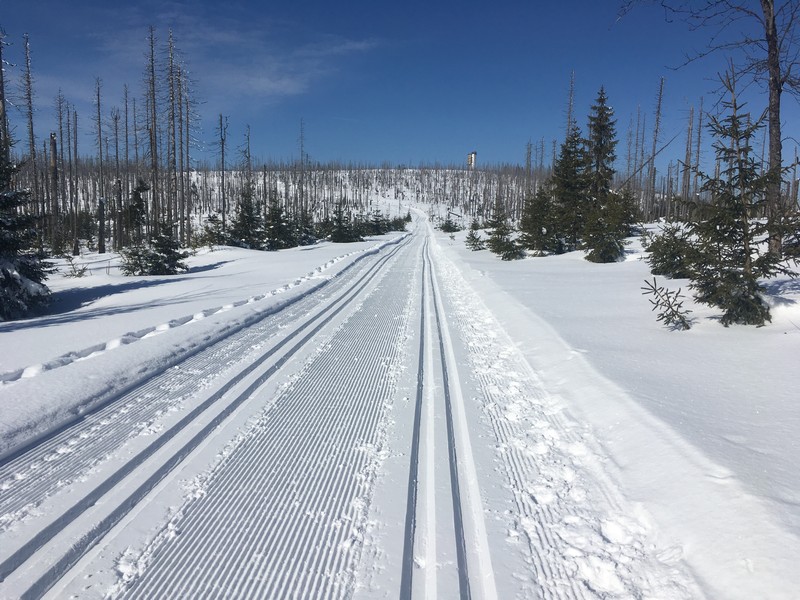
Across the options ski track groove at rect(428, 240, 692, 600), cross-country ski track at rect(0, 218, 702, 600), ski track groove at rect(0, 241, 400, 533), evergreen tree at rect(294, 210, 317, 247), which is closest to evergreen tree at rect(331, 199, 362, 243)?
evergreen tree at rect(294, 210, 317, 247)

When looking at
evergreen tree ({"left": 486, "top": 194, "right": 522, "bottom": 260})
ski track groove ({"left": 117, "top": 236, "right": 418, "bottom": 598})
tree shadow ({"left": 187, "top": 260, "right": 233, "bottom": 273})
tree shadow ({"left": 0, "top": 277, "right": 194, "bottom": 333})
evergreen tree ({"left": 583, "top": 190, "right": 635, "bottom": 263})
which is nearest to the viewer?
ski track groove ({"left": 117, "top": 236, "right": 418, "bottom": 598})

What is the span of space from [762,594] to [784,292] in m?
7.49

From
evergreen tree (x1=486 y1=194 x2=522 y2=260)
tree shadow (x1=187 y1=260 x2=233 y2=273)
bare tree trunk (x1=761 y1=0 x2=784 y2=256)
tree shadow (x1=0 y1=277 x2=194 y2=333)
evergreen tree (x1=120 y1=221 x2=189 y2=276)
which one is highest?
bare tree trunk (x1=761 y1=0 x2=784 y2=256)

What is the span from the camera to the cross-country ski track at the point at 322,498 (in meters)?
2.28

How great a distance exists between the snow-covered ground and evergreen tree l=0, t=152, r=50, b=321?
20.0ft

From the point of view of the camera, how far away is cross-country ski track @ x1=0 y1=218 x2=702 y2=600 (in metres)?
2.28

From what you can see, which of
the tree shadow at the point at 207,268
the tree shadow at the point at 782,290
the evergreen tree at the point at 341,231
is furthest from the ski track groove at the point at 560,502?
the evergreen tree at the point at 341,231

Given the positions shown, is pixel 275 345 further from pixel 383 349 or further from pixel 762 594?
pixel 762 594

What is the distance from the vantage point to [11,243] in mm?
11641

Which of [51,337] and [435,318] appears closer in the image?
[51,337]

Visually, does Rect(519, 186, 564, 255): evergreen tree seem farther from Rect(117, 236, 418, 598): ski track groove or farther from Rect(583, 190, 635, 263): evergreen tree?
Rect(117, 236, 418, 598): ski track groove

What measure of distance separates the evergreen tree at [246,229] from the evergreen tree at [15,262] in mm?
17760

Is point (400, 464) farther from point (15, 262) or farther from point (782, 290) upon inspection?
point (15, 262)

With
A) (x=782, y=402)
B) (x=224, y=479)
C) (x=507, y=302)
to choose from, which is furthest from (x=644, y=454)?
(x=507, y=302)
